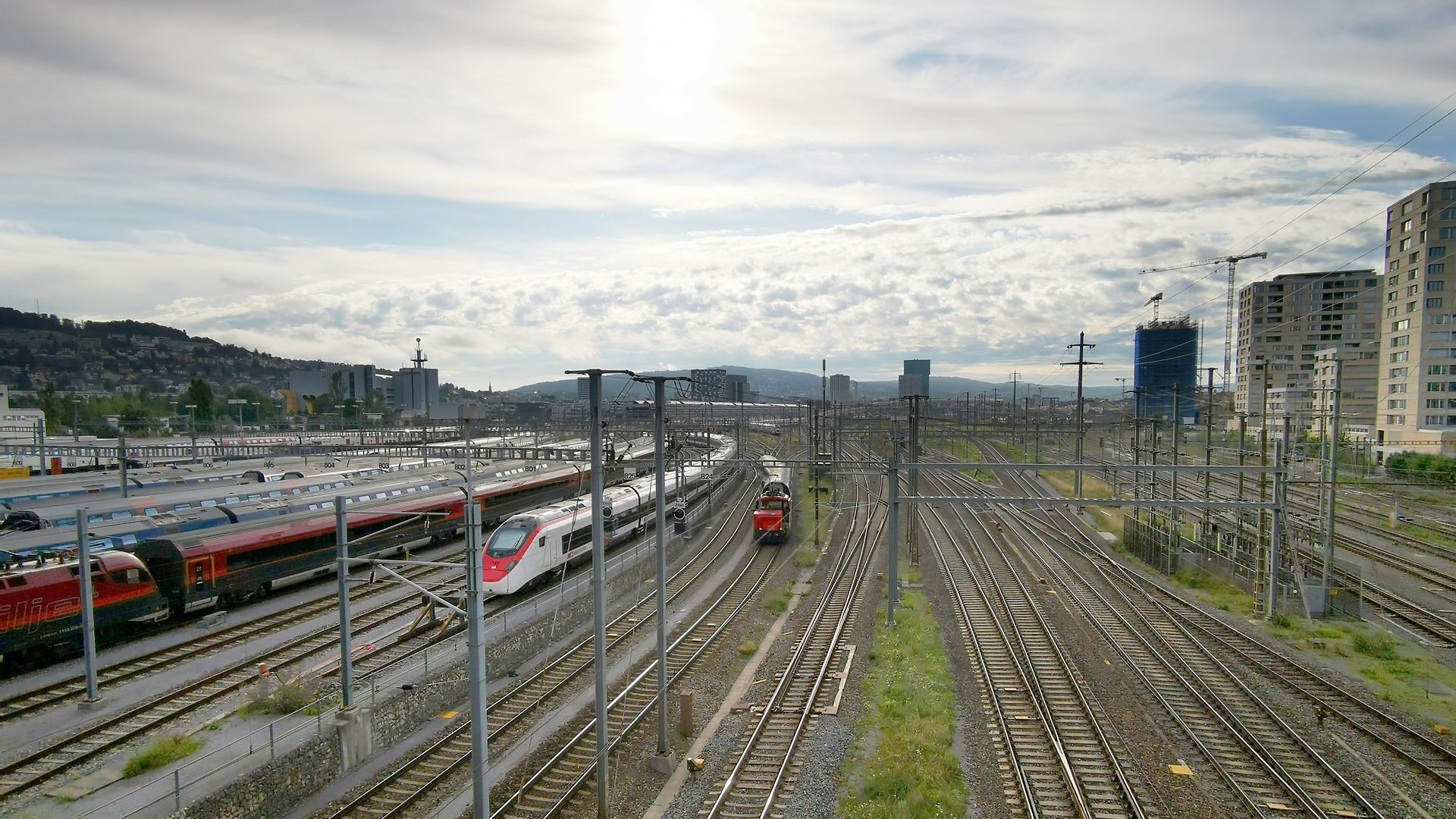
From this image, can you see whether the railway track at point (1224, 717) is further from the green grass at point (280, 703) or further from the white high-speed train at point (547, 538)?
the green grass at point (280, 703)

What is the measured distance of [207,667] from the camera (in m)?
15.5

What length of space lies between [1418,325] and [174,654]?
56452mm

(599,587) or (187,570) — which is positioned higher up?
(599,587)

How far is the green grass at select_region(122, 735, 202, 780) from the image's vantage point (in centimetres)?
1099

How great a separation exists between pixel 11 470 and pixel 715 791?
4878 cm

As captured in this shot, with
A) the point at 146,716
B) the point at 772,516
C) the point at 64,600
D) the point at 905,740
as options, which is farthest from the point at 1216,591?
the point at 64,600

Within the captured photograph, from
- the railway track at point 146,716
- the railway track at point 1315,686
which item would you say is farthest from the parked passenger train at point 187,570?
the railway track at point 1315,686

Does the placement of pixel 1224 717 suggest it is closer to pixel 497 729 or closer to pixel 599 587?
pixel 599 587

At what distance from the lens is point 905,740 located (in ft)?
39.4

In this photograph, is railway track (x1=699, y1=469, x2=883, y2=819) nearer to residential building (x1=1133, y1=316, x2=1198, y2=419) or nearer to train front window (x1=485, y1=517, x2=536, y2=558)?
train front window (x1=485, y1=517, x2=536, y2=558)

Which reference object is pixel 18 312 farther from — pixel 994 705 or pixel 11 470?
pixel 994 705

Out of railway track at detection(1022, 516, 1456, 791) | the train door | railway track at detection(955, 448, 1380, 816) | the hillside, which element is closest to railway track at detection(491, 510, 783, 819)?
railway track at detection(955, 448, 1380, 816)

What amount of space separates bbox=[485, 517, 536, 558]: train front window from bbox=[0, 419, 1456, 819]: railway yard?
10 cm

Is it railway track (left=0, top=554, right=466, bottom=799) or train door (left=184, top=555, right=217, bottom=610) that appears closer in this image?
railway track (left=0, top=554, right=466, bottom=799)
